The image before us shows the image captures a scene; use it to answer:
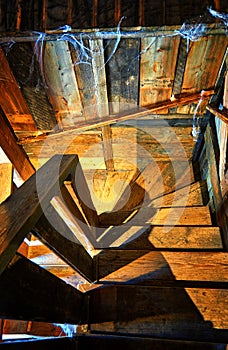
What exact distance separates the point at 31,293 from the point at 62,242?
0.33 metres

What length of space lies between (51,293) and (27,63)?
170 centimetres

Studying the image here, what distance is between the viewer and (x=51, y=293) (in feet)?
3.21

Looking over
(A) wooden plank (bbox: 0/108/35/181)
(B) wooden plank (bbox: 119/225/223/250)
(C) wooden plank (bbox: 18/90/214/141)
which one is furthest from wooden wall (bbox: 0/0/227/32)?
(B) wooden plank (bbox: 119/225/223/250)

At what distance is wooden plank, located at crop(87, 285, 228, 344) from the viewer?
1397 millimetres

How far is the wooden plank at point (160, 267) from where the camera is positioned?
1718 millimetres

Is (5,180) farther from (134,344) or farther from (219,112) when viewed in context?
(134,344)

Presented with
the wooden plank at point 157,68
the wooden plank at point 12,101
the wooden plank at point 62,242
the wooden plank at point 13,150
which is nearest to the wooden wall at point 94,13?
the wooden plank at point 157,68

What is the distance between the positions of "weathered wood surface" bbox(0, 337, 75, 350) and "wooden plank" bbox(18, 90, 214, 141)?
78.6 inches

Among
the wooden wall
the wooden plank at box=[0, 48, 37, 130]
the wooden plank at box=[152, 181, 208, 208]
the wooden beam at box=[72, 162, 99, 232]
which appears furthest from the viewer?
the wooden plank at box=[152, 181, 208, 208]

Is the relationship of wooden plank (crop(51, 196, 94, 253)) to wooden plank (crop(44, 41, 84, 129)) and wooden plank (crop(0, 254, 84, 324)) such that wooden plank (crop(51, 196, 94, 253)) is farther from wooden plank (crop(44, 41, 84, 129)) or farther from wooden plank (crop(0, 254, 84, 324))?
wooden plank (crop(44, 41, 84, 129))

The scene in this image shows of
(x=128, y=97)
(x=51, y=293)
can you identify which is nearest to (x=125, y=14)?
(x=128, y=97)

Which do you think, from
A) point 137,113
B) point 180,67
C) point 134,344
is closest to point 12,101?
point 137,113

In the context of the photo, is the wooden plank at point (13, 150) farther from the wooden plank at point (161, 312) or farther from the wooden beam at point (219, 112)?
the wooden beam at point (219, 112)

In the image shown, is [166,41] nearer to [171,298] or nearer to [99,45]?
[99,45]
